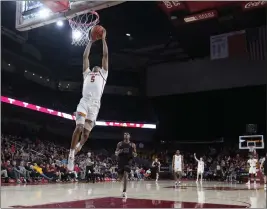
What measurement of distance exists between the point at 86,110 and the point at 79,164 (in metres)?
14.7

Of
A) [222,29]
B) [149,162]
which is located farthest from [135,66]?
[222,29]

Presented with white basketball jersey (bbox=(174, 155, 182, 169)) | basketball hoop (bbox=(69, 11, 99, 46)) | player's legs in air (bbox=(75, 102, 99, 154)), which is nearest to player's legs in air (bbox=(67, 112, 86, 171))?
player's legs in air (bbox=(75, 102, 99, 154))

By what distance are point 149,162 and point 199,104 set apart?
575cm

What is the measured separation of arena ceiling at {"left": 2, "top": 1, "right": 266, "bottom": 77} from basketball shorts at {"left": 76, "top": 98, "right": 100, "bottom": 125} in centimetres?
922

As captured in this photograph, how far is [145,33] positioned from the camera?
2398 cm

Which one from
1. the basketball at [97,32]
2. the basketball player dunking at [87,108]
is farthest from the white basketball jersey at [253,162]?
the basketball at [97,32]

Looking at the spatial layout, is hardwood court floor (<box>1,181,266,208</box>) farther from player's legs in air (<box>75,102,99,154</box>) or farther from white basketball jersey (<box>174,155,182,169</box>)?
white basketball jersey (<box>174,155,182,169</box>)

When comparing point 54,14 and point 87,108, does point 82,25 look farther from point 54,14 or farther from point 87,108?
point 87,108

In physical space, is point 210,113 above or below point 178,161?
above

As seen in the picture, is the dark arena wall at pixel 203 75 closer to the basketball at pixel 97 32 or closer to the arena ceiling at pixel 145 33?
the arena ceiling at pixel 145 33

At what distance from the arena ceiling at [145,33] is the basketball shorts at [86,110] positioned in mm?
9217

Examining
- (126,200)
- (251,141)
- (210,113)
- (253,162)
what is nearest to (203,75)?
(210,113)

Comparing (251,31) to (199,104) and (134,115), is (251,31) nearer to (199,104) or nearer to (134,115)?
(199,104)

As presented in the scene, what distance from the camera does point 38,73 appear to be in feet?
82.3
